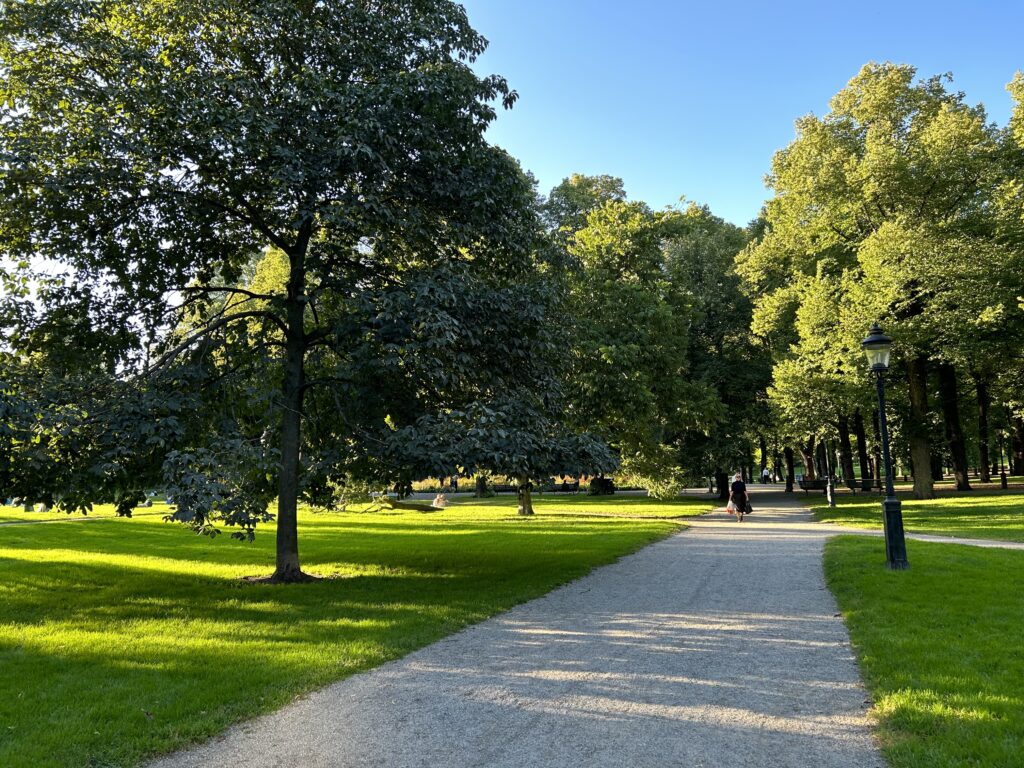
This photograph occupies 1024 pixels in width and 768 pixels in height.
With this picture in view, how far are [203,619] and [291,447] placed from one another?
3.39 metres

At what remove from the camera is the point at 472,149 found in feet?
36.9

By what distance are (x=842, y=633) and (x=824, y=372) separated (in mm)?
19699

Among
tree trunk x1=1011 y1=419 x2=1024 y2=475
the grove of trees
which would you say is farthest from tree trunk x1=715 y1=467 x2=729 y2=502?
the grove of trees

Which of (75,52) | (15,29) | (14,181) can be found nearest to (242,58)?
(75,52)

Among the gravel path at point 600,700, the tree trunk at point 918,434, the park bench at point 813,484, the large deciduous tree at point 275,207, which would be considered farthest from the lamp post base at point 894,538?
the park bench at point 813,484

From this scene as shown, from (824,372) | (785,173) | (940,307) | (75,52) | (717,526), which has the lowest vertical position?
(717,526)

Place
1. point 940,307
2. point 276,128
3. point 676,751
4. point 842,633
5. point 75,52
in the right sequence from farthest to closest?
point 940,307 < point 75,52 < point 276,128 < point 842,633 < point 676,751

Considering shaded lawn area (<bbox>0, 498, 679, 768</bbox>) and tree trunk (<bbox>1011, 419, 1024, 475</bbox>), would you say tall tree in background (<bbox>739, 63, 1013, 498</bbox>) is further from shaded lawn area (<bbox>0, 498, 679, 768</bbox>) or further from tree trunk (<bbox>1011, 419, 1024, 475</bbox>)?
tree trunk (<bbox>1011, 419, 1024, 475</bbox>)

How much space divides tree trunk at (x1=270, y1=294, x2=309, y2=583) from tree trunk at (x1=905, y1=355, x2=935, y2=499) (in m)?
23.7

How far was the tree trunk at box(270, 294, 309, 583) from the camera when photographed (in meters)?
10.8

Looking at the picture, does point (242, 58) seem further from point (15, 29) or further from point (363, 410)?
point (363, 410)

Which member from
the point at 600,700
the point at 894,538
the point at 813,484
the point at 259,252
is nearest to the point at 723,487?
the point at 813,484

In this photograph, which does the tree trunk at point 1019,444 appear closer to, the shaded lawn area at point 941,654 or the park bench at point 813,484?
the park bench at point 813,484

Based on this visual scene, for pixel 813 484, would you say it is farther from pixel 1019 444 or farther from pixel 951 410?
pixel 1019 444
